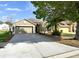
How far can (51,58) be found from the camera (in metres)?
11.2

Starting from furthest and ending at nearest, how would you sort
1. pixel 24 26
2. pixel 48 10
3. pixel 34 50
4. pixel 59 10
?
pixel 24 26 < pixel 48 10 < pixel 59 10 < pixel 34 50

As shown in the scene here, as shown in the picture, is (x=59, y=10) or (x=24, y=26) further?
(x=24, y=26)

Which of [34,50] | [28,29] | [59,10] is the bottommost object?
A: [28,29]

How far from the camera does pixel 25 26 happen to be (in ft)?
168

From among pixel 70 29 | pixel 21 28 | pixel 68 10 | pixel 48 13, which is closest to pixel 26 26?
pixel 21 28

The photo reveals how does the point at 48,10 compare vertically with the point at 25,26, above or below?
above

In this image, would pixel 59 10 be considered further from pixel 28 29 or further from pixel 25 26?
pixel 28 29

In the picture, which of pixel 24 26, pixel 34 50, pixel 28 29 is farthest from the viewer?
pixel 28 29

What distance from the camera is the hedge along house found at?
165 ft

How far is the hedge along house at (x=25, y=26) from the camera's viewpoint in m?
50.3

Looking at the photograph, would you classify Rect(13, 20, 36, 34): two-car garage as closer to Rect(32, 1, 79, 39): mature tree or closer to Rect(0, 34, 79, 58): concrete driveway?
Rect(32, 1, 79, 39): mature tree

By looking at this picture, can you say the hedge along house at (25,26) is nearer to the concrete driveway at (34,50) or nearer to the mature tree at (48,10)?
the mature tree at (48,10)

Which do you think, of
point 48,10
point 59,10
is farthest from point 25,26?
point 59,10

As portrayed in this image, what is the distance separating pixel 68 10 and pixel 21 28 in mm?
31305
